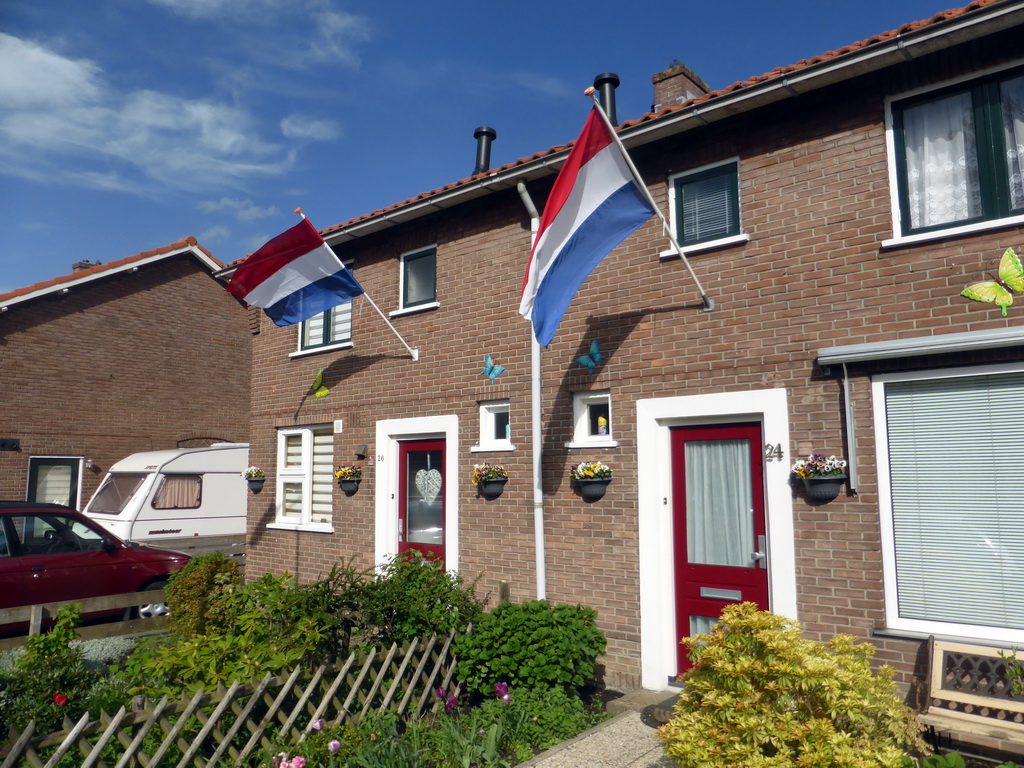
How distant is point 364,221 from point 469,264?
6.12ft

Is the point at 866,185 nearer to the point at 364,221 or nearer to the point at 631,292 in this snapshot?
the point at 631,292

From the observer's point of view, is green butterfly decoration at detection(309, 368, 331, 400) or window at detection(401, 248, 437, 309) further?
green butterfly decoration at detection(309, 368, 331, 400)

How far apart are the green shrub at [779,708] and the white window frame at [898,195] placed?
135 inches

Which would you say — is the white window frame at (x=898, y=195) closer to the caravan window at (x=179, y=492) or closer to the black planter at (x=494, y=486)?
the black planter at (x=494, y=486)

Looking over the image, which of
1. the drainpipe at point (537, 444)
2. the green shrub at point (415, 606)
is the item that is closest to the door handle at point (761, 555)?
the drainpipe at point (537, 444)

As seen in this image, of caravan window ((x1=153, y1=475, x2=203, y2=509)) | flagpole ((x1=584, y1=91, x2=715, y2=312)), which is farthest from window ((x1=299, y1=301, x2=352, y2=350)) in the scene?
flagpole ((x1=584, y1=91, x2=715, y2=312))

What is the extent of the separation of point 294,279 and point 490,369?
3.03 m

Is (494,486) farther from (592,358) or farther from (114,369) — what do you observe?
(114,369)

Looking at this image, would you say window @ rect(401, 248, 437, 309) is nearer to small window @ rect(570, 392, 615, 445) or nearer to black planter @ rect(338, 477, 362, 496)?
black planter @ rect(338, 477, 362, 496)

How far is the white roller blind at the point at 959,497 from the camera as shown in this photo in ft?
18.7

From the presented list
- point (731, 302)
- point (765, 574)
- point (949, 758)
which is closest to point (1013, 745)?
point (949, 758)

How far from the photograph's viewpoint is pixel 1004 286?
5730 millimetres

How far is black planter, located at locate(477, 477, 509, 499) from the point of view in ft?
28.7

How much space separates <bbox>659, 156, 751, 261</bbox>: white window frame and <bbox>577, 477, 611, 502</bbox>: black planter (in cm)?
231
